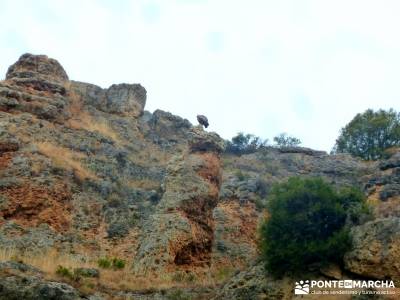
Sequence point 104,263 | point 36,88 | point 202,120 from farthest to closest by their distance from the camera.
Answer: point 36,88
point 202,120
point 104,263

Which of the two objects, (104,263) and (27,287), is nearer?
(27,287)

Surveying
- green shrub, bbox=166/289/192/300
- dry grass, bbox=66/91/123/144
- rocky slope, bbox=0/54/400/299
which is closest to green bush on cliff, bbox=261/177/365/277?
rocky slope, bbox=0/54/400/299

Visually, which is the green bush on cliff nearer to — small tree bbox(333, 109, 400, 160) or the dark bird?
the dark bird

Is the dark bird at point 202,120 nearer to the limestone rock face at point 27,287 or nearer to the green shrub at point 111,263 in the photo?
the green shrub at point 111,263

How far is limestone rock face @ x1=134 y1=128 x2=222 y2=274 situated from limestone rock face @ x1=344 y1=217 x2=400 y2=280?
30.1ft

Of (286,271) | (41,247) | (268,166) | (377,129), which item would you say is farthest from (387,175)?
(41,247)

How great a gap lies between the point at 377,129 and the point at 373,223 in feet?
111

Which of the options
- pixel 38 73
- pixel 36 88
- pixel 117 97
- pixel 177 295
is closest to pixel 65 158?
pixel 36 88

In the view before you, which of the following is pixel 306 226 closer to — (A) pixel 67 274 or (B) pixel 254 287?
(B) pixel 254 287

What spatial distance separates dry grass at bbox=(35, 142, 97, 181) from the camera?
1289 inches

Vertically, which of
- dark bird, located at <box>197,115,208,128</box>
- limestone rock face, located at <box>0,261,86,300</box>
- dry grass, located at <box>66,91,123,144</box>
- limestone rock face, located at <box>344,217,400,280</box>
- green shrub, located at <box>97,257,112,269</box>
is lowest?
limestone rock face, located at <box>0,261,86,300</box>

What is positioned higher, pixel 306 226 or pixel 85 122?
pixel 85 122

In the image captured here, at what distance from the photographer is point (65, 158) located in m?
34.2

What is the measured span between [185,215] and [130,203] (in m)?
6.62
